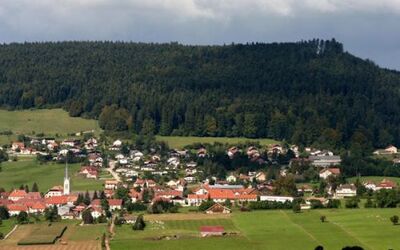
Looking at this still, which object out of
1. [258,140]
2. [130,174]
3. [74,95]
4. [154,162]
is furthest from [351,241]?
[74,95]

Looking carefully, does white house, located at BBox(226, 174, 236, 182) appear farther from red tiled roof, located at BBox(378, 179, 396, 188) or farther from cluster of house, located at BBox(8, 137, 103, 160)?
cluster of house, located at BBox(8, 137, 103, 160)

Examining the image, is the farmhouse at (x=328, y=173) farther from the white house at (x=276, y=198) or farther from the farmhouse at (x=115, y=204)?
the farmhouse at (x=115, y=204)

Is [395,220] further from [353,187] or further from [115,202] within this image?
[115,202]

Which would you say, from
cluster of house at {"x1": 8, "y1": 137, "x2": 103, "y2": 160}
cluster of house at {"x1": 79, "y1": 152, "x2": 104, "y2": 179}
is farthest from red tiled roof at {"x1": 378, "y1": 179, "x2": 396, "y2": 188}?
cluster of house at {"x1": 8, "y1": 137, "x2": 103, "y2": 160}

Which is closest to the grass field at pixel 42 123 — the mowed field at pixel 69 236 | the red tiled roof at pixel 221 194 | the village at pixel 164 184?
the village at pixel 164 184

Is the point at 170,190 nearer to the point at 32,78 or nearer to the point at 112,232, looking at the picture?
the point at 112,232
